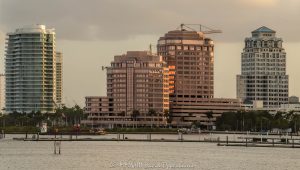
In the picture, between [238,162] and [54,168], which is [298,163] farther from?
[54,168]

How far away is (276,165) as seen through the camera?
191m

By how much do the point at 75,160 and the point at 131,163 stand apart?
51.7ft

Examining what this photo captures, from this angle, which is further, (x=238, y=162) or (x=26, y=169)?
(x=238, y=162)

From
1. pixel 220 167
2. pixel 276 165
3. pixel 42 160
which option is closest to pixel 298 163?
pixel 276 165

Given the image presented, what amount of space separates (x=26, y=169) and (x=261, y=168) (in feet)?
137

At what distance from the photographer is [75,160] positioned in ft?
655

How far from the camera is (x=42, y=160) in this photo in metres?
199

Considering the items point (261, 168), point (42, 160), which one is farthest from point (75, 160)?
point (261, 168)

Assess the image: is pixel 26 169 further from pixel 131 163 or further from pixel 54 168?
pixel 131 163

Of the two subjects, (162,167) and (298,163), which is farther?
(298,163)

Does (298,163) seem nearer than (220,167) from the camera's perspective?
No

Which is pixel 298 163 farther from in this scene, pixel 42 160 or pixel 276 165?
pixel 42 160

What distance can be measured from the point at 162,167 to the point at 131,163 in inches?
524

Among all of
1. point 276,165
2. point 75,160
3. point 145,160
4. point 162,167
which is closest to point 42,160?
point 75,160
